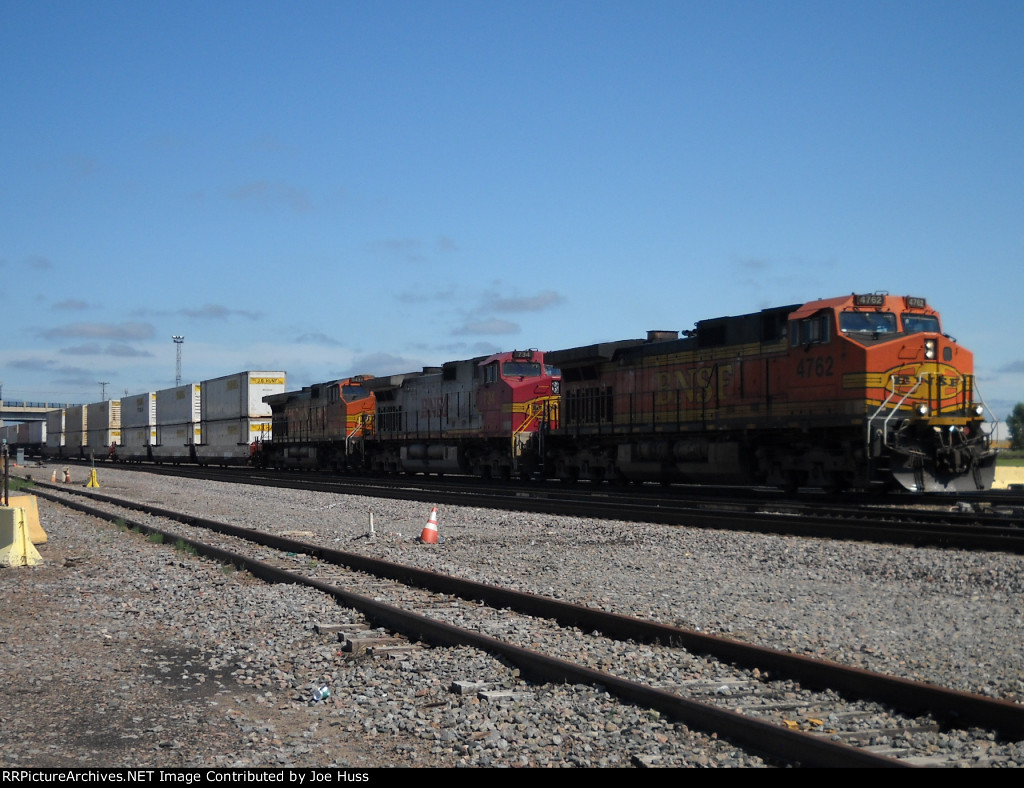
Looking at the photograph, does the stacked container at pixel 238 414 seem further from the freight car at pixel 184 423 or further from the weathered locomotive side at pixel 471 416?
the weathered locomotive side at pixel 471 416

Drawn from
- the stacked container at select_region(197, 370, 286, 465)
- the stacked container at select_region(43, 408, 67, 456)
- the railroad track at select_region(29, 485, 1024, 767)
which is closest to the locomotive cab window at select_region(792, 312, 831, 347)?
the railroad track at select_region(29, 485, 1024, 767)

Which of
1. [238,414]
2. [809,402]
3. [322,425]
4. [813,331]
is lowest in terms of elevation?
[322,425]

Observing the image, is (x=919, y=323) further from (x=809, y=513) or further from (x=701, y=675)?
(x=701, y=675)

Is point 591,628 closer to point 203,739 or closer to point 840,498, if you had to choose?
point 203,739

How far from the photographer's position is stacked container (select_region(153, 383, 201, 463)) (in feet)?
164

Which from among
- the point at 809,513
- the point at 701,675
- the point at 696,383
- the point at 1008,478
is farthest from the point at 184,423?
the point at 701,675

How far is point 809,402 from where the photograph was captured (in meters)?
17.7

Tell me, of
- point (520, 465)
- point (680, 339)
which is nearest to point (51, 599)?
point (680, 339)

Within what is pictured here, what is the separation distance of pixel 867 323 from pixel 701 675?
12772mm

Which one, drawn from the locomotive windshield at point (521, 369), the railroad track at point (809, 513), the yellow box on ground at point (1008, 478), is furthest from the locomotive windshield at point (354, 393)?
the yellow box on ground at point (1008, 478)

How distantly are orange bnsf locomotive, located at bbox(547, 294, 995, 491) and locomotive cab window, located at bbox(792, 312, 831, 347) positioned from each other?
0.07 feet

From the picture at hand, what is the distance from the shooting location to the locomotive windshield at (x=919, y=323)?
1744 cm

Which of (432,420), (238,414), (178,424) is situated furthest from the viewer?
(178,424)

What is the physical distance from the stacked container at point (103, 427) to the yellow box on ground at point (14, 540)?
2093 inches
